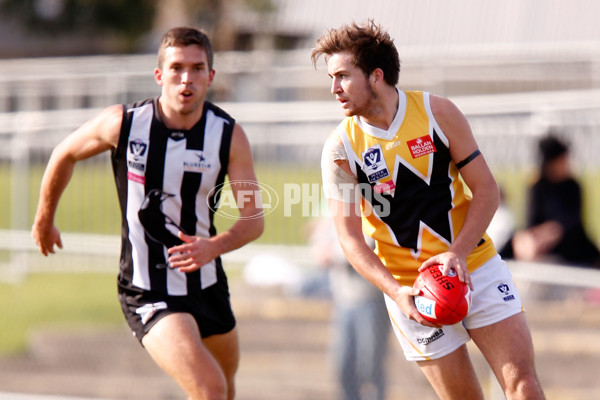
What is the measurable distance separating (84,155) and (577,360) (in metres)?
Result: 6.03

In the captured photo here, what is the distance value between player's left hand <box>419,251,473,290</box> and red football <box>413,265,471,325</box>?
0.07 feet

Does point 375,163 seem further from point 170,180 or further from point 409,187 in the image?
point 170,180

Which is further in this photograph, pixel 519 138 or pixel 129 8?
pixel 129 8

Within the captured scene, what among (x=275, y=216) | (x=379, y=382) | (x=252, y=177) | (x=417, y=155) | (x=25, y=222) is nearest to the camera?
(x=417, y=155)

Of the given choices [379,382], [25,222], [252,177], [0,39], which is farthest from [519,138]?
[0,39]

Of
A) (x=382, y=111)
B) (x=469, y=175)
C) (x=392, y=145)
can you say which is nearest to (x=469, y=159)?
(x=469, y=175)

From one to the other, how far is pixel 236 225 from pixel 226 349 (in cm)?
88

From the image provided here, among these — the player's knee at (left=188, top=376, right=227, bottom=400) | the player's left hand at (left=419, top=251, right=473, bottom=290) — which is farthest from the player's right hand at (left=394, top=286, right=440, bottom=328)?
the player's knee at (left=188, top=376, right=227, bottom=400)

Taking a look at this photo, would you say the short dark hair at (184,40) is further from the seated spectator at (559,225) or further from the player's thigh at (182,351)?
the seated spectator at (559,225)

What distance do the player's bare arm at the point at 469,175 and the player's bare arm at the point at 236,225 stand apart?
128cm

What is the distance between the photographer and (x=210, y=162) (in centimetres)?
549

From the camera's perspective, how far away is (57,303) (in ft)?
41.6

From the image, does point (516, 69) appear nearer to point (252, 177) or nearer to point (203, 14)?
point (252, 177)

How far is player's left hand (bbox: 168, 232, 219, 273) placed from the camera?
5184mm
